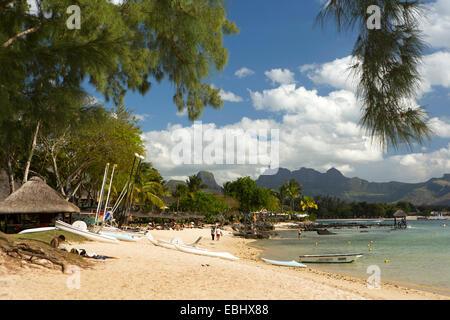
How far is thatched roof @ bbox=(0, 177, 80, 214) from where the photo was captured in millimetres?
14922

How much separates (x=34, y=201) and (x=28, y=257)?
9852mm

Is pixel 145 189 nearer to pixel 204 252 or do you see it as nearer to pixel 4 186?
pixel 4 186

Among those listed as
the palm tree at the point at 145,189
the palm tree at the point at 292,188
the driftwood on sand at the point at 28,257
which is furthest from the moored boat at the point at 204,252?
the palm tree at the point at 292,188

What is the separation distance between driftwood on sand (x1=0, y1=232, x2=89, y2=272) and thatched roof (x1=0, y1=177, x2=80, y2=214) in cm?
885

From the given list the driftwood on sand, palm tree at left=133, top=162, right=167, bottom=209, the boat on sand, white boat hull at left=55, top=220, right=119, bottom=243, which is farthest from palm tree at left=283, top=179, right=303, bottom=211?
the driftwood on sand

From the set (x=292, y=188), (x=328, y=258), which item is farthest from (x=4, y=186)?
(x=292, y=188)

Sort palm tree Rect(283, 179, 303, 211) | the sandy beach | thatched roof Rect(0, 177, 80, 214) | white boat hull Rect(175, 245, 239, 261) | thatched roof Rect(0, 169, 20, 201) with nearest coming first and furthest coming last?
1. the sandy beach
2. white boat hull Rect(175, 245, 239, 261)
3. thatched roof Rect(0, 177, 80, 214)
4. thatched roof Rect(0, 169, 20, 201)
5. palm tree Rect(283, 179, 303, 211)

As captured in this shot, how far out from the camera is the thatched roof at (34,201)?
14.9m

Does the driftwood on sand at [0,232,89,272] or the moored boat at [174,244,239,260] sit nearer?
the driftwood on sand at [0,232,89,272]

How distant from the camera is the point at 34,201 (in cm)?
1557

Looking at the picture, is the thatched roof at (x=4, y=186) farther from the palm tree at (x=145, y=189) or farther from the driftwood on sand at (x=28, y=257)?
the driftwood on sand at (x=28, y=257)

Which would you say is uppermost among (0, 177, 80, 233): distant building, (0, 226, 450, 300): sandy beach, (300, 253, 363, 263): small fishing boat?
(0, 177, 80, 233): distant building

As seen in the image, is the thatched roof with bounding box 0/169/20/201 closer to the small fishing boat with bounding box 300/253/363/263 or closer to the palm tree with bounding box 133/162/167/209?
the palm tree with bounding box 133/162/167/209

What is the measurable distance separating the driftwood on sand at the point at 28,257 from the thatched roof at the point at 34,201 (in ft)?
29.0
